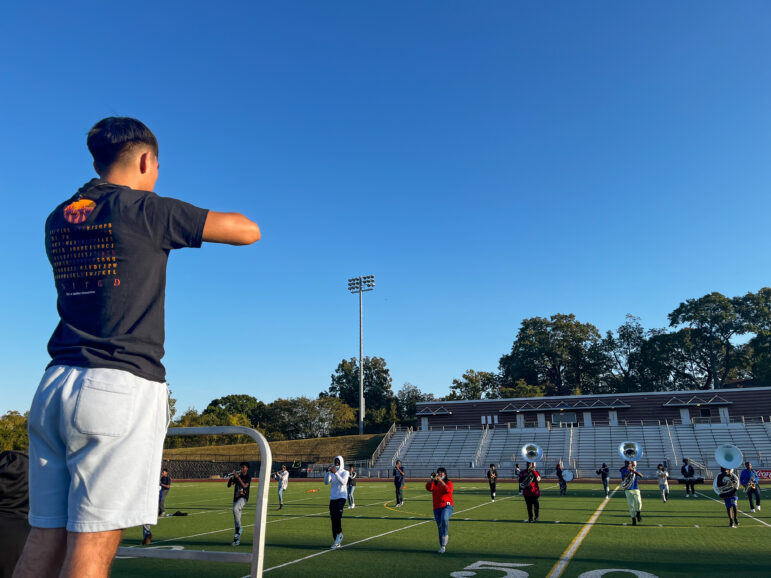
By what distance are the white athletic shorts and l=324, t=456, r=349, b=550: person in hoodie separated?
11.1 m

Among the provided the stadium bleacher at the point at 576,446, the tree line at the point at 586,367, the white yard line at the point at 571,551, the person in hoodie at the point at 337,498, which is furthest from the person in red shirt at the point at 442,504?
the tree line at the point at 586,367

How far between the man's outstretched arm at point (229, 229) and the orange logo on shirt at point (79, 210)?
0.41 m

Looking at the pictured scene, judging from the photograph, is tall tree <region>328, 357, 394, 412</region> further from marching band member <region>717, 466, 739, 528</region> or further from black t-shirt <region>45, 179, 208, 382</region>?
black t-shirt <region>45, 179, 208, 382</region>

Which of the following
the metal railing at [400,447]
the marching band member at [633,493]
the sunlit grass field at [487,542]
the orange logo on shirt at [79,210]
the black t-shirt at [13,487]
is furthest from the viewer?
the metal railing at [400,447]

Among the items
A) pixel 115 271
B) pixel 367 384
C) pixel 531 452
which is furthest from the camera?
pixel 367 384

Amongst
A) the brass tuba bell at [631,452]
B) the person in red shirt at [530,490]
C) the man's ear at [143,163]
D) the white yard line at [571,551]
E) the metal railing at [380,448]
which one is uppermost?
the man's ear at [143,163]

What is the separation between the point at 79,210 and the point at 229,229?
54 cm

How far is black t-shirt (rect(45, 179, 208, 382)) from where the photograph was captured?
1909 mm

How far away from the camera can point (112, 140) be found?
7.25ft

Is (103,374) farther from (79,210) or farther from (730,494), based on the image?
(730,494)

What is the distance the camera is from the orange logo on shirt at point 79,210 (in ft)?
6.65

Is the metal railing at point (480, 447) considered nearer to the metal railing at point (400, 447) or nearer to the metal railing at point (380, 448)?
the metal railing at point (400, 447)

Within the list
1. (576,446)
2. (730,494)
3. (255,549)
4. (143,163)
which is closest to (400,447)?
(576,446)

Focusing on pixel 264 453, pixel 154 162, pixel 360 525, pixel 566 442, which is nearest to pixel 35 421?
pixel 264 453
